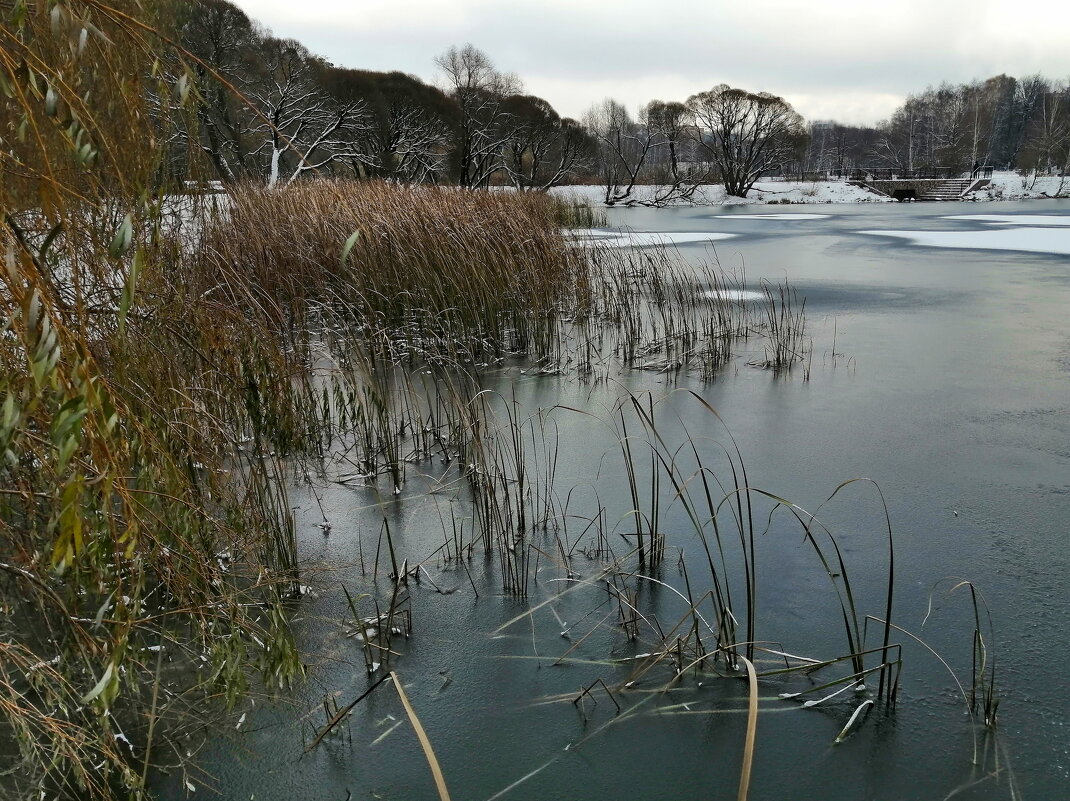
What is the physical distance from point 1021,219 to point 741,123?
1511cm

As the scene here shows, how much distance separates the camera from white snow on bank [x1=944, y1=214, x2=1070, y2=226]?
45.3ft

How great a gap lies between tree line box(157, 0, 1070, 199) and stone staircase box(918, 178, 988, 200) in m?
4.28

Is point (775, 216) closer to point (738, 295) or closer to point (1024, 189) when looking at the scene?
point (738, 295)

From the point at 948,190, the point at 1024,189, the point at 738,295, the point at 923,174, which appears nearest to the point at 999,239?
the point at 738,295

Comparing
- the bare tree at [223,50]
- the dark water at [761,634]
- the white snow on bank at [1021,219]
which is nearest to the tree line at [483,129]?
the bare tree at [223,50]

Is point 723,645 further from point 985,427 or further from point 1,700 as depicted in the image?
point 985,427

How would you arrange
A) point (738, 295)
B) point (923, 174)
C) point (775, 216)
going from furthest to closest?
1. point (923, 174)
2. point (775, 216)
3. point (738, 295)

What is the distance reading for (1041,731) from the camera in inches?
61.4

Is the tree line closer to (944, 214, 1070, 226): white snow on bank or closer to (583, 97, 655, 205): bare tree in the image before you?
(583, 97, 655, 205): bare tree

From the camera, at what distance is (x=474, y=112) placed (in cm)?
1969

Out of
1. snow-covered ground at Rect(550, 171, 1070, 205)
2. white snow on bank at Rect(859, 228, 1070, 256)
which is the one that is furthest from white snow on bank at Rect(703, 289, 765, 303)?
snow-covered ground at Rect(550, 171, 1070, 205)

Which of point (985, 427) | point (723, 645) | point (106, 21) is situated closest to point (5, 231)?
point (106, 21)

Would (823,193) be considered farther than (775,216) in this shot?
Yes

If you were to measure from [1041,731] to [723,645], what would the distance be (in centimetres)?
65
